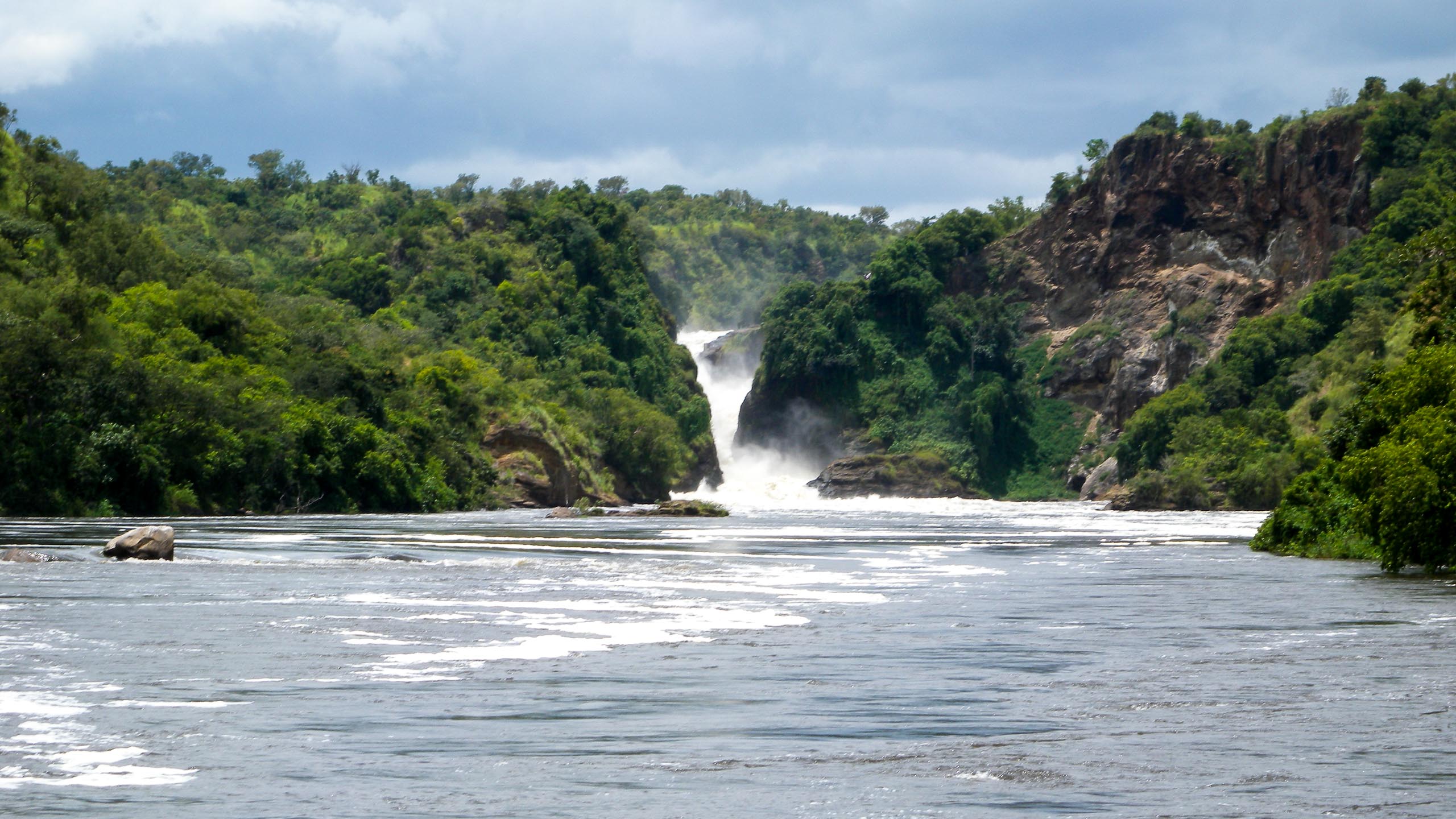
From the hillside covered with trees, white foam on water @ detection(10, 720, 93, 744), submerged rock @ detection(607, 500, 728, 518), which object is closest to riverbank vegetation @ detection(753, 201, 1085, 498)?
the hillside covered with trees

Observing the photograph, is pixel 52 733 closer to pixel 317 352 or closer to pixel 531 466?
pixel 317 352

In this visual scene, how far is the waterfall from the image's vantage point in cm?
15425

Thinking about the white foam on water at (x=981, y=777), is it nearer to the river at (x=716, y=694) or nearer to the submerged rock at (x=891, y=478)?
the river at (x=716, y=694)

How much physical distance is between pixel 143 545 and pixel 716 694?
2384 cm

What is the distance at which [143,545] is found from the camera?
3578 centimetres

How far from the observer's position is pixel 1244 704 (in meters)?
15.4

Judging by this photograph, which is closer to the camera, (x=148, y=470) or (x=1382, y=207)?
(x=148, y=470)

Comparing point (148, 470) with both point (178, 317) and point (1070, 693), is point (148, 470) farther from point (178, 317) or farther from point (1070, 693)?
point (1070, 693)

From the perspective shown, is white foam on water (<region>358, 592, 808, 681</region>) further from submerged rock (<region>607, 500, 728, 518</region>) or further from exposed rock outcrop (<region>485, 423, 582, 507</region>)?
exposed rock outcrop (<region>485, 423, 582, 507</region>)

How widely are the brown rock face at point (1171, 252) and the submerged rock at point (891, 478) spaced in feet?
60.7

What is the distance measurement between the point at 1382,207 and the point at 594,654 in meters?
136

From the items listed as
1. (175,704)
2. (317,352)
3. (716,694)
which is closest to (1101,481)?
(317,352)

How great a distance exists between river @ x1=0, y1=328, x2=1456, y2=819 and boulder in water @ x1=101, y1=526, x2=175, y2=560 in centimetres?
98

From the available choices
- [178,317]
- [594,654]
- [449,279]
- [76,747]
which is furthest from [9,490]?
[449,279]
